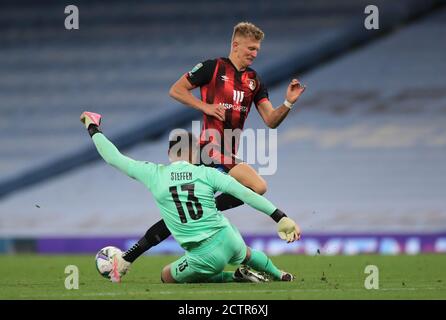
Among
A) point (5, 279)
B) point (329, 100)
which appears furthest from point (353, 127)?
point (5, 279)

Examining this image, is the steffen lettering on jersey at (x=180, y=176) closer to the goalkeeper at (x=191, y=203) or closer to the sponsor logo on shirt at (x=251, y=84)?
the goalkeeper at (x=191, y=203)

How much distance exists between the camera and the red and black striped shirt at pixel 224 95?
796cm

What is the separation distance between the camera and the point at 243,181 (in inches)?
303

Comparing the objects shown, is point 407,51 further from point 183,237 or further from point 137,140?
point 183,237

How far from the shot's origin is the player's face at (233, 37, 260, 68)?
7.93 meters

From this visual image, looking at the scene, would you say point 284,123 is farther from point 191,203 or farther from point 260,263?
point 191,203

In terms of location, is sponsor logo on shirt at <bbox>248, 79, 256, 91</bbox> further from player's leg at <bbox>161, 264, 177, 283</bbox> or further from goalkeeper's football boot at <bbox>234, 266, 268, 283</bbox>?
player's leg at <bbox>161, 264, 177, 283</bbox>

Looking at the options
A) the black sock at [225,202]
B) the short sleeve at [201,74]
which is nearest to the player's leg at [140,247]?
the black sock at [225,202]

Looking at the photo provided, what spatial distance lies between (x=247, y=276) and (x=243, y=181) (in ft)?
2.40

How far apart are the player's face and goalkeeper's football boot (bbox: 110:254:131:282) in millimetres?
1854

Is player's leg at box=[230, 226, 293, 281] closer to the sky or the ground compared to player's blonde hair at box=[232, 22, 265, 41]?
closer to the ground

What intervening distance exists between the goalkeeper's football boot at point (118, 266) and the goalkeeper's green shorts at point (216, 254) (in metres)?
0.60

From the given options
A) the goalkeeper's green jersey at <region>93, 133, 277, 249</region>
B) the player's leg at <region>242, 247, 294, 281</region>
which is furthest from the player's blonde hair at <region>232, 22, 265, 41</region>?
the player's leg at <region>242, 247, 294, 281</region>

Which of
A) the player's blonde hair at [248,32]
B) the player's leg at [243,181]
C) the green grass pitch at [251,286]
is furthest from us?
the player's blonde hair at [248,32]
